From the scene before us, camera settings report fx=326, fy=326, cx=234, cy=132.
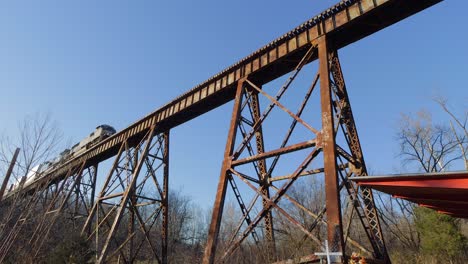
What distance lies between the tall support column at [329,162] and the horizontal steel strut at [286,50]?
81 centimetres

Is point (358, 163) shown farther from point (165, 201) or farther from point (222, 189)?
point (165, 201)

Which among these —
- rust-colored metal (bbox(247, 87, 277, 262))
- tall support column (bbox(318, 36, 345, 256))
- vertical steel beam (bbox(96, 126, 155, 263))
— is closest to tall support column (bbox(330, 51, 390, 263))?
tall support column (bbox(318, 36, 345, 256))

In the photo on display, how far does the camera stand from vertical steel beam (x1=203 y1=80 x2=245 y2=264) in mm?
7742

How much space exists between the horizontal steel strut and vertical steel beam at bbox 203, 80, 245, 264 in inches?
32.4

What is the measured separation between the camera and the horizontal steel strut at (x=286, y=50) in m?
7.49

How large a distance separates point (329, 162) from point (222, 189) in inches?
116

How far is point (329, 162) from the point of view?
21.1 ft

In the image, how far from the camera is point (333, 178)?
629 cm

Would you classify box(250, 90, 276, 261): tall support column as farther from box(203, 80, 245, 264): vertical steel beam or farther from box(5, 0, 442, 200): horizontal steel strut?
box(5, 0, 442, 200): horizontal steel strut

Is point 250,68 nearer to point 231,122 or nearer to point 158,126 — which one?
point 231,122

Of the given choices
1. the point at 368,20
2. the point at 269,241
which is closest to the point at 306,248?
the point at 269,241

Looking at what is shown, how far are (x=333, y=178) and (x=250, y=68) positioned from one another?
4.74m

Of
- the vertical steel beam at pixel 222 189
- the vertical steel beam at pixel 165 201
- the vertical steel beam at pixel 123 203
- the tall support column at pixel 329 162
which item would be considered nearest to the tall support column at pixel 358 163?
the tall support column at pixel 329 162

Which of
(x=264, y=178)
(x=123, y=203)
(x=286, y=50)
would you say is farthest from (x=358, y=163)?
(x=123, y=203)
